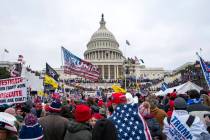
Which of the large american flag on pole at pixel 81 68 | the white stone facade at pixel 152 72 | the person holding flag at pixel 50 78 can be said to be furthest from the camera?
the white stone facade at pixel 152 72

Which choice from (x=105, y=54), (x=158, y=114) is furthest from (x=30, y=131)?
(x=105, y=54)

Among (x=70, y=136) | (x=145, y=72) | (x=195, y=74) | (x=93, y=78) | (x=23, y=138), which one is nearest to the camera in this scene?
(x=23, y=138)

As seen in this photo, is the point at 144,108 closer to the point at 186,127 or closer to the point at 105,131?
the point at 186,127

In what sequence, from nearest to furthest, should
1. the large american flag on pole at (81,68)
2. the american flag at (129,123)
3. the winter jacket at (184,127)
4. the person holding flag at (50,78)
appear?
the american flag at (129,123)
the winter jacket at (184,127)
the person holding flag at (50,78)
the large american flag on pole at (81,68)

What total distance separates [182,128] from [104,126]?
4.16 feet

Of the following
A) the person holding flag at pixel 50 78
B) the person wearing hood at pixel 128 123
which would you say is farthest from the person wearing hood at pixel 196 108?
the person holding flag at pixel 50 78

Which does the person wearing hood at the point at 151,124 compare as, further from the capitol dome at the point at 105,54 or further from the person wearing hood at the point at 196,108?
the capitol dome at the point at 105,54

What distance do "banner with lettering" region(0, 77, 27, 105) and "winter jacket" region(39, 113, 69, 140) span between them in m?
2.45

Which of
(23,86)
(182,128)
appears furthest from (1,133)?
(23,86)

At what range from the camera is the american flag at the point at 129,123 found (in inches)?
190

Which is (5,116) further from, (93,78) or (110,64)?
(110,64)

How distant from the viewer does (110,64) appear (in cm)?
11650

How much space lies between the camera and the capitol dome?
116 meters

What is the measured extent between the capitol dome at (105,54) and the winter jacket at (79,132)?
10802 cm
